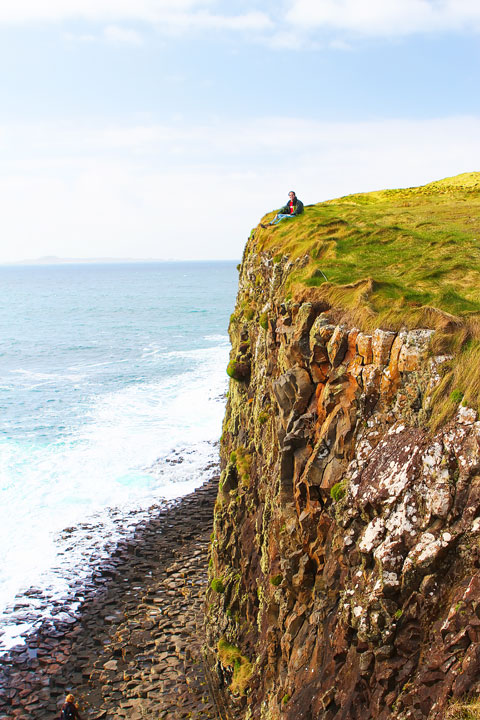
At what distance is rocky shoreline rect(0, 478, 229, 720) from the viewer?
2123 centimetres

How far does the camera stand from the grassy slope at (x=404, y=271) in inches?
449

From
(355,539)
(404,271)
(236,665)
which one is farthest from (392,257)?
(236,665)

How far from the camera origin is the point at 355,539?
11445mm

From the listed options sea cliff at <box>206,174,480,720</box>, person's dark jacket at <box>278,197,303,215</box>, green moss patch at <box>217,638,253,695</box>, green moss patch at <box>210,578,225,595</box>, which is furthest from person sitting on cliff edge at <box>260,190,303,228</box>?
green moss patch at <box>217,638,253,695</box>

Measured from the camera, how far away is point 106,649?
24.3m

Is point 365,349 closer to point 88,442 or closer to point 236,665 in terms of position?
point 236,665

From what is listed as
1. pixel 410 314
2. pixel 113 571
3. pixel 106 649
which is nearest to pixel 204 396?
pixel 113 571

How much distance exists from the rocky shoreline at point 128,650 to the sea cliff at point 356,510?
2945mm

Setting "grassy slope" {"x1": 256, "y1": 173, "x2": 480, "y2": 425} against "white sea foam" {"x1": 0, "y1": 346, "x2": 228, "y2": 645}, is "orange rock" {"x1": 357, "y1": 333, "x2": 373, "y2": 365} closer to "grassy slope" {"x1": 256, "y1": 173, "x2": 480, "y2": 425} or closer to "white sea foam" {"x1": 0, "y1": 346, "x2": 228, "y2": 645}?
"grassy slope" {"x1": 256, "y1": 173, "x2": 480, "y2": 425}

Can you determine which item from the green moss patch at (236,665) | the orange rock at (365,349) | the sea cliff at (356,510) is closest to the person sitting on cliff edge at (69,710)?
the sea cliff at (356,510)

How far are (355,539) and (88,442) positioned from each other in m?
40.1

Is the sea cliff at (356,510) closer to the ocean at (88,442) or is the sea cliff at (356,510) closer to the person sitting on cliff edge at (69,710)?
the person sitting on cliff edge at (69,710)

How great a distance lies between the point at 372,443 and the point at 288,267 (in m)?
9.49

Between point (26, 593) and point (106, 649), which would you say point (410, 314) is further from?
point (26, 593)
